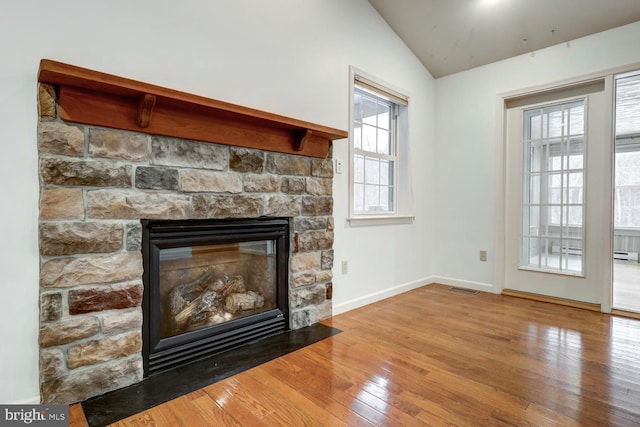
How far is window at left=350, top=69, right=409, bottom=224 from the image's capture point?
10.6ft

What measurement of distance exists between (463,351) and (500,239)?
5.97ft

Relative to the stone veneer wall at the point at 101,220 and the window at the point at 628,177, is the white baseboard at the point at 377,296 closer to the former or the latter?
the stone veneer wall at the point at 101,220

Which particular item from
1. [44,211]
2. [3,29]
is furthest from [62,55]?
[44,211]

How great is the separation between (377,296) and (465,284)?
121 centimetres

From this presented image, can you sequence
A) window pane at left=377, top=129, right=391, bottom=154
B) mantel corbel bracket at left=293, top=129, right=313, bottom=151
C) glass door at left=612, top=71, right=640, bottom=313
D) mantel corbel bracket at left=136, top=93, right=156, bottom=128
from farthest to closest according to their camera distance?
glass door at left=612, top=71, right=640, bottom=313 < window pane at left=377, top=129, right=391, bottom=154 < mantel corbel bracket at left=293, top=129, right=313, bottom=151 < mantel corbel bracket at left=136, top=93, right=156, bottom=128

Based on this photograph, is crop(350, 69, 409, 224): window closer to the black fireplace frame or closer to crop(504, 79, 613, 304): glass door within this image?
the black fireplace frame

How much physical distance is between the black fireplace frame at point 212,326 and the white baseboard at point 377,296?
0.60 metres

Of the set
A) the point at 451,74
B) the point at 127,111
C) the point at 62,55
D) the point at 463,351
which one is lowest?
the point at 463,351

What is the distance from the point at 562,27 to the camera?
2.97 m

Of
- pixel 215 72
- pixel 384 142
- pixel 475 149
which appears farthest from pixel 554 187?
pixel 215 72

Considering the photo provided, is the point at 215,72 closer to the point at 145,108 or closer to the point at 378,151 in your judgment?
the point at 145,108

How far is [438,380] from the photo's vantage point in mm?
1762

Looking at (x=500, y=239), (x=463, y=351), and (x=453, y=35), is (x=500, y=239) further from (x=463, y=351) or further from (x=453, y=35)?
(x=453, y=35)

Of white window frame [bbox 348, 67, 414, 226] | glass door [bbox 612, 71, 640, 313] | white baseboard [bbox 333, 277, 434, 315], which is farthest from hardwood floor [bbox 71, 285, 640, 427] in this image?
glass door [bbox 612, 71, 640, 313]
